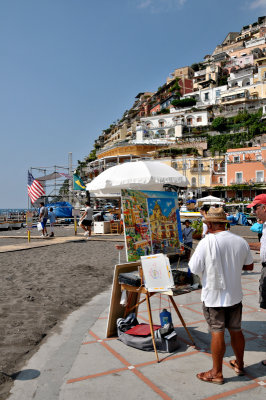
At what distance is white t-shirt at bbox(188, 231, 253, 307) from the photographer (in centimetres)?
301

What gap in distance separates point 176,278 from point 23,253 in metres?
7.79

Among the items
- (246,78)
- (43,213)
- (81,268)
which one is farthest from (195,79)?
(81,268)

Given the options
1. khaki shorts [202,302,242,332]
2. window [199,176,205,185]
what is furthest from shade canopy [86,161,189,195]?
window [199,176,205,185]

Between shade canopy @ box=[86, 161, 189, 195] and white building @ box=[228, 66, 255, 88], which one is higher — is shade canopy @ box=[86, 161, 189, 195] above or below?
below

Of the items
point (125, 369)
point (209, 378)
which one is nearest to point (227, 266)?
point (209, 378)

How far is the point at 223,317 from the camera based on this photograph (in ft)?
9.96

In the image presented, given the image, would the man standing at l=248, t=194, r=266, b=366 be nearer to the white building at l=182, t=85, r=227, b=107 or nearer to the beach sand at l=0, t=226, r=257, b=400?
the beach sand at l=0, t=226, r=257, b=400

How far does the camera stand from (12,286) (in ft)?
21.4

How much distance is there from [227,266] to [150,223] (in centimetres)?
193

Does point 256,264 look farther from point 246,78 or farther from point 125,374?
point 246,78

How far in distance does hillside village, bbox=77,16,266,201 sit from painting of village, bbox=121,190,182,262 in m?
33.1

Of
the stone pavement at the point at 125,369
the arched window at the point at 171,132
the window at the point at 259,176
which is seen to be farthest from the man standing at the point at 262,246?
the arched window at the point at 171,132

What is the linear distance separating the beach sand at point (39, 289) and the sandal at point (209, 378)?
5.65ft

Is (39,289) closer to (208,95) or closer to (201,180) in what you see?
(201,180)
